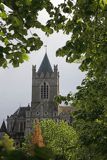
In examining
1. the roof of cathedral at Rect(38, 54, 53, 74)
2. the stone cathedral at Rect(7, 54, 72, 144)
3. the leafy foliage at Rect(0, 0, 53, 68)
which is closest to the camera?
the leafy foliage at Rect(0, 0, 53, 68)

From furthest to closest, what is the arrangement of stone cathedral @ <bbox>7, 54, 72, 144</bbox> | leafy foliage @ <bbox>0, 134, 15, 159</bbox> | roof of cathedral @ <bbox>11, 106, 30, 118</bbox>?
roof of cathedral @ <bbox>11, 106, 30, 118</bbox>
stone cathedral @ <bbox>7, 54, 72, 144</bbox>
leafy foliage @ <bbox>0, 134, 15, 159</bbox>

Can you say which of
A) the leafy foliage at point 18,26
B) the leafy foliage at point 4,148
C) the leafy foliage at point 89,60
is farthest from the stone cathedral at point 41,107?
the leafy foliage at point 4,148

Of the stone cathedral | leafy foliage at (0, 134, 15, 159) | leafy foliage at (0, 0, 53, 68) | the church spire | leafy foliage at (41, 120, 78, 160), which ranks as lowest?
leafy foliage at (0, 134, 15, 159)

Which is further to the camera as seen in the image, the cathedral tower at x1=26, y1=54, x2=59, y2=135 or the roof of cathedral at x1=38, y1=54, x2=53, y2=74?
the roof of cathedral at x1=38, y1=54, x2=53, y2=74

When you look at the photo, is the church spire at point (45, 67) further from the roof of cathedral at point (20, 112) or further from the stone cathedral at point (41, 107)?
the roof of cathedral at point (20, 112)

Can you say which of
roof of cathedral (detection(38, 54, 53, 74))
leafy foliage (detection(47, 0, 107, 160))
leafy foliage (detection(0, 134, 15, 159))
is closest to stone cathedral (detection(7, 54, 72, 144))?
roof of cathedral (detection(38, 54, 53, 74))

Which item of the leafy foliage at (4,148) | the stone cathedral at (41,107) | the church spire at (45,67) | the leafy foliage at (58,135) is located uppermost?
the church spire at (45,67)

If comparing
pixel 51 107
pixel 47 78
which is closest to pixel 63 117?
pixel 51 107

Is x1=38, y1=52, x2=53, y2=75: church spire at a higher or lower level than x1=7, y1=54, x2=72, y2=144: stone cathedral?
higher

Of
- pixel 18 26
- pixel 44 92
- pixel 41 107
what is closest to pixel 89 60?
pixel 18 26

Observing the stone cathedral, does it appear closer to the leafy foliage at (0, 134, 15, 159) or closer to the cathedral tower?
the cathedral tower

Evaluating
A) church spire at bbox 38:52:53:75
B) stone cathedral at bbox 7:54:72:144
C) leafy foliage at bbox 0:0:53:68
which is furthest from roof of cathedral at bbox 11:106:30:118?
leafy foliage at bbox 0:0:53:68

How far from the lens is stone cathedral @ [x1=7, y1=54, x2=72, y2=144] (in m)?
125

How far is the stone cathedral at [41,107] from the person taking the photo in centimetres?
12488
